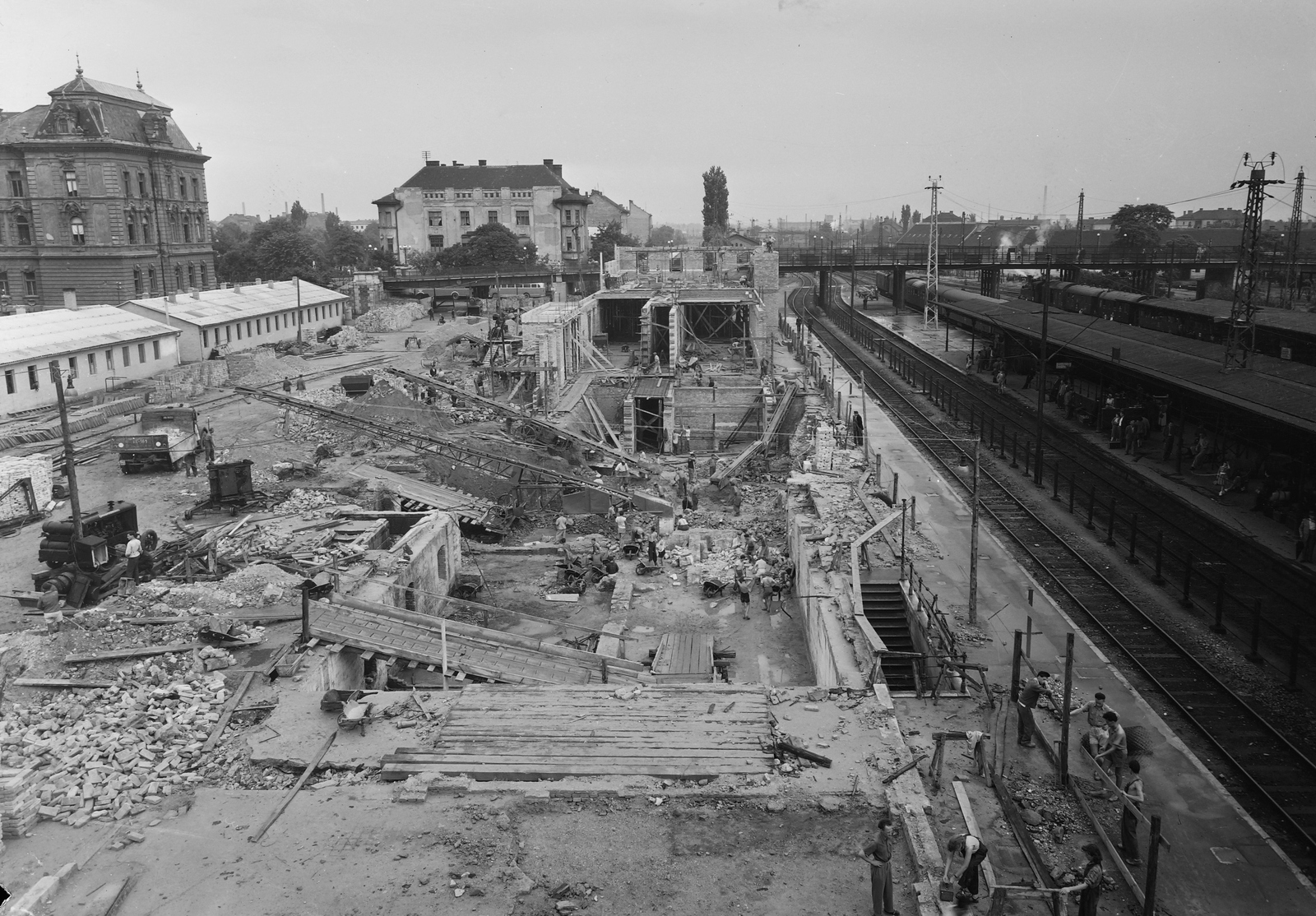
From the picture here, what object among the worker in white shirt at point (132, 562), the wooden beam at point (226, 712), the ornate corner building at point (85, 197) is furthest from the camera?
the ornate corner building at point (85, 197)

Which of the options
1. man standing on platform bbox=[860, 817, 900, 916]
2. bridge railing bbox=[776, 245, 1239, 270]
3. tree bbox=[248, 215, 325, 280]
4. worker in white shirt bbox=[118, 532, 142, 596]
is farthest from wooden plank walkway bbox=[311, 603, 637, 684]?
bridge railing bbox=[776, 245, 1239, 270]

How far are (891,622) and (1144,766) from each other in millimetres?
6153

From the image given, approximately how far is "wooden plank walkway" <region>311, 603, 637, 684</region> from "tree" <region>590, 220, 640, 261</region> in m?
89.3

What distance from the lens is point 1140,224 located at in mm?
100562

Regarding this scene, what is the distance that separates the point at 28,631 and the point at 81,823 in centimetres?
686

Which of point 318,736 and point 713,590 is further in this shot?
point 713,590

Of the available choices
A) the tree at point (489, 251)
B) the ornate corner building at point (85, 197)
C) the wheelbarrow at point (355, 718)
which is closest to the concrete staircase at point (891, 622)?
the wheelbarrow at point (355, 718)

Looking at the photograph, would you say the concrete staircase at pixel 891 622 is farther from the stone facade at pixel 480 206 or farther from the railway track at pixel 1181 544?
the stone facade at pixel 480 206

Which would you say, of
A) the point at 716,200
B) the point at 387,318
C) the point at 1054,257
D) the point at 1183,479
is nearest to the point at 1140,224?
the point at 1054,257

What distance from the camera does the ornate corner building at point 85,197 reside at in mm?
58031

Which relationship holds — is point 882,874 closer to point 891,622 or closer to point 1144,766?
point 1144,766

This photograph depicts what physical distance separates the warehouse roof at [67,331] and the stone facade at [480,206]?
54148mm

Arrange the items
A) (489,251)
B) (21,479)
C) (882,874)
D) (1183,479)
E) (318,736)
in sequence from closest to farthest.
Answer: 1. (882,874)
2. (318,736)
3. (21,479)
4. (1183,479)
5. (489,251)

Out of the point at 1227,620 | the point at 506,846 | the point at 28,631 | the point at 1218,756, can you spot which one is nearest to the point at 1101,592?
the point at 1227,620
